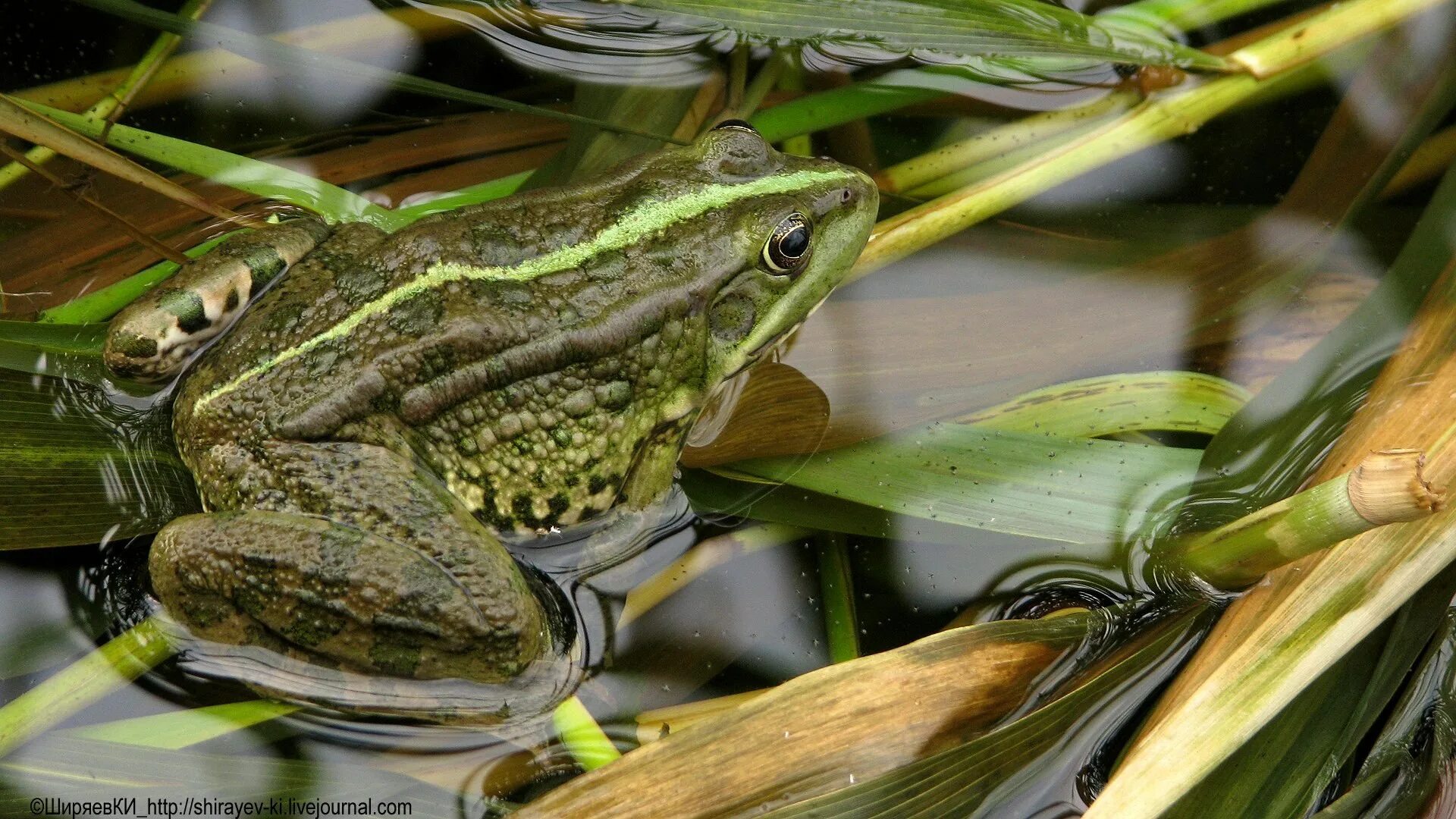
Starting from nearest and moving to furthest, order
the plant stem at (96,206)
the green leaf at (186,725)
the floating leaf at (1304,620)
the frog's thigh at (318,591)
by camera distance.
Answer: the floating leaf at (1304,620) → the frog's thigh at (318,591) → the green leaf at (186,725) → the plant stem at (96,206)

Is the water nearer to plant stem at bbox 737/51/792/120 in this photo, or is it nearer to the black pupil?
plant stem at bbox 737/51/792/120

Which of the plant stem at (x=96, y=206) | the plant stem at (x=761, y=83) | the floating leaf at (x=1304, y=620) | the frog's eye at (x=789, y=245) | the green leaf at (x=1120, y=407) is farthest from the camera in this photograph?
the plant stem at (x=761, y=83)

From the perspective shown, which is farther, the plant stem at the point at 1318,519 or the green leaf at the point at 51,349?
the green leaf at the point at 51,349

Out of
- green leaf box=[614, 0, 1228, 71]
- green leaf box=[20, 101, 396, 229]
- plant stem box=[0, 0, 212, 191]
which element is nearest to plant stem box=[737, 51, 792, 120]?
green leaf box=[614, 0, 1228, 71]

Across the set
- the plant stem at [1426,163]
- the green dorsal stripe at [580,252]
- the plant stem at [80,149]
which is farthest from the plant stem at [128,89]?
the plant stem at [1426,163]

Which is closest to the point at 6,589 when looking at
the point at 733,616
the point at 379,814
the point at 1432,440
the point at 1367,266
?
the point at 379,814

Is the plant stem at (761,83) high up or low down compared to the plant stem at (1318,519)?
up

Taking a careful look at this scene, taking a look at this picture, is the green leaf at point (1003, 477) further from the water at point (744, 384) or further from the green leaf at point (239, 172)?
the green leaf at point (239, 172)

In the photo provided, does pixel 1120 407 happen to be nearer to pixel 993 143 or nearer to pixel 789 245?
pixel 993 143
